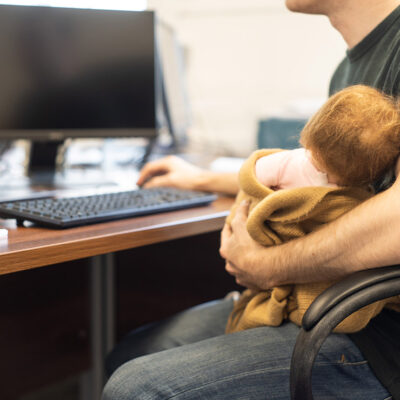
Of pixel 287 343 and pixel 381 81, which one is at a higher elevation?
pixel 381 81

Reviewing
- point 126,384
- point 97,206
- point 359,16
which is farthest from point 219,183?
point 126,384

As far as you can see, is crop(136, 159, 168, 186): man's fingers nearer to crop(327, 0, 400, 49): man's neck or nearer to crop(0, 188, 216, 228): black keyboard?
crop(0, 188, 216, 228): black keyboard

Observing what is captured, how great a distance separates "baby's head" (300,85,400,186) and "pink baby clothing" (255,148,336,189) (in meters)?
0.05

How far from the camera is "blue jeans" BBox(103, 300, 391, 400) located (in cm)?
81

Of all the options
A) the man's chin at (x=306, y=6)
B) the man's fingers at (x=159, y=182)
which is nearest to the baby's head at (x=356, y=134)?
the man's chin at (x=306, y=6)

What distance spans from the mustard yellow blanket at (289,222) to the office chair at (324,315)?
15 cm

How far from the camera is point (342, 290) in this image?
2.32ft

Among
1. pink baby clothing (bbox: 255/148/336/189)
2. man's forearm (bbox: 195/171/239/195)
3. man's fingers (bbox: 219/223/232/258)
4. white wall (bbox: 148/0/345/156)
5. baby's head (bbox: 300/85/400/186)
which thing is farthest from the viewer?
white wall (bbox: 148/0/345/156)

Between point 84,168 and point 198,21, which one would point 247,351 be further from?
point 198,21

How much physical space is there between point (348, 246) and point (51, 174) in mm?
1022

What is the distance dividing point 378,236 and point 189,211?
0.41 m

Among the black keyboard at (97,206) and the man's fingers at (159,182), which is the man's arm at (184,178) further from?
the black keyboard at (97,206)

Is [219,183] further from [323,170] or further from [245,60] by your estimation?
[245,60]

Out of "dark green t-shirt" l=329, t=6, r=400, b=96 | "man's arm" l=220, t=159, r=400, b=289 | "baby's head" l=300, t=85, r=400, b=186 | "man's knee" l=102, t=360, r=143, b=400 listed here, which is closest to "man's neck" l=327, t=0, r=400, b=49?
"dark green t-shirt" l=329, t=6, r=400, b=96
